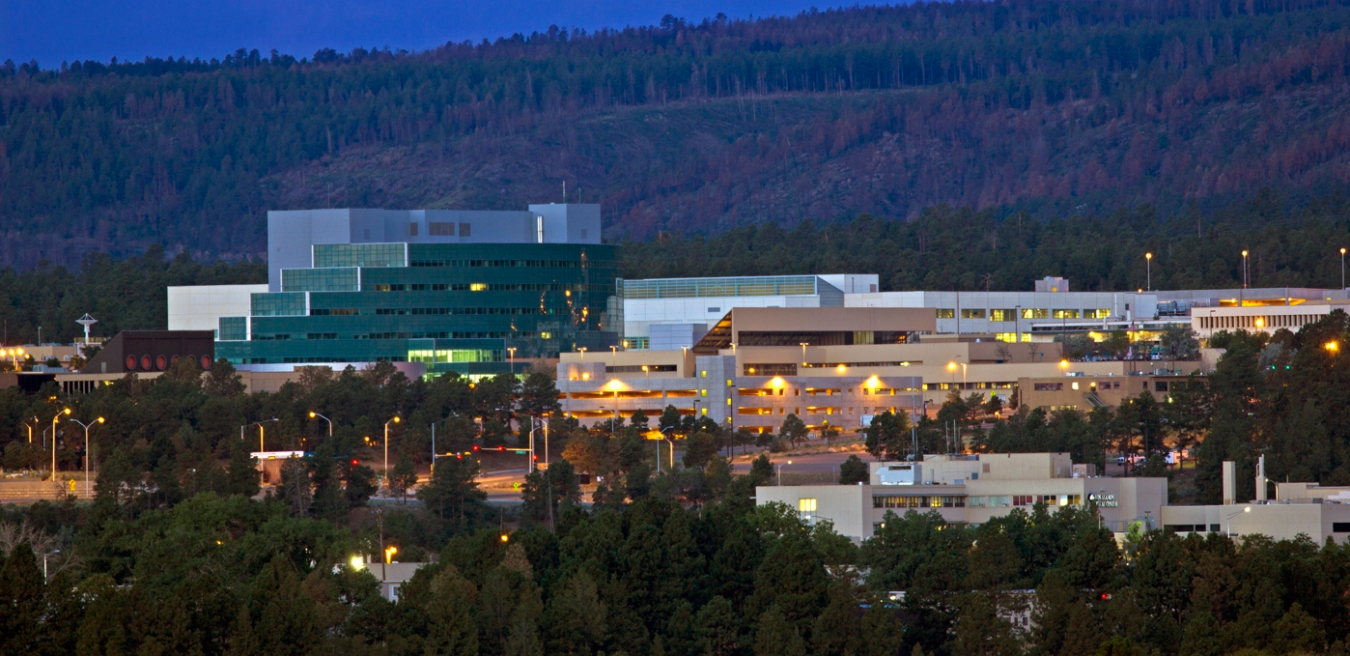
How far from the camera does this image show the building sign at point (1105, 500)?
456 ft

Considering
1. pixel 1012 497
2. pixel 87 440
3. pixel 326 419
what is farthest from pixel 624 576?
pixel 326 419

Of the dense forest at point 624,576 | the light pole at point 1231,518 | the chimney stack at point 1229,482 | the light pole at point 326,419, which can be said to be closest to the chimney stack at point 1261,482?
the chimney stack at point 1229,482

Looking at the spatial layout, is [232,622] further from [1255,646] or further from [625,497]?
[625,497]

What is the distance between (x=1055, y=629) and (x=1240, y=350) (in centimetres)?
10162

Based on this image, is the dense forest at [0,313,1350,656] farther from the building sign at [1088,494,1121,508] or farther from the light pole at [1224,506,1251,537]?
the light pole at [1224,506,1251,537]

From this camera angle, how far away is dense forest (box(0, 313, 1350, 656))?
310 ft

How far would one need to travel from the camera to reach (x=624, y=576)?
111938 millimetres

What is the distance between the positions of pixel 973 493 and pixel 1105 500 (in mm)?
8502

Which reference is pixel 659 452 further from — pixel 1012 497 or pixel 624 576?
pixel 624 576

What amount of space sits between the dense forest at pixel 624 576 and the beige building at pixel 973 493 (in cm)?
486

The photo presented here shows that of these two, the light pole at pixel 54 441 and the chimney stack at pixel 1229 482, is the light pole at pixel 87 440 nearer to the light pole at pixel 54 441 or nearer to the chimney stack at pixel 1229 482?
the light pole at pixel 54 441

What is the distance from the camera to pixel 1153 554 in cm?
11150

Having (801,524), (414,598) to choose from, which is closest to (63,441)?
(801,524)

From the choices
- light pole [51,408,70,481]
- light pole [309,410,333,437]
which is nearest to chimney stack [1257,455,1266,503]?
light pole [309,410,333,437]
